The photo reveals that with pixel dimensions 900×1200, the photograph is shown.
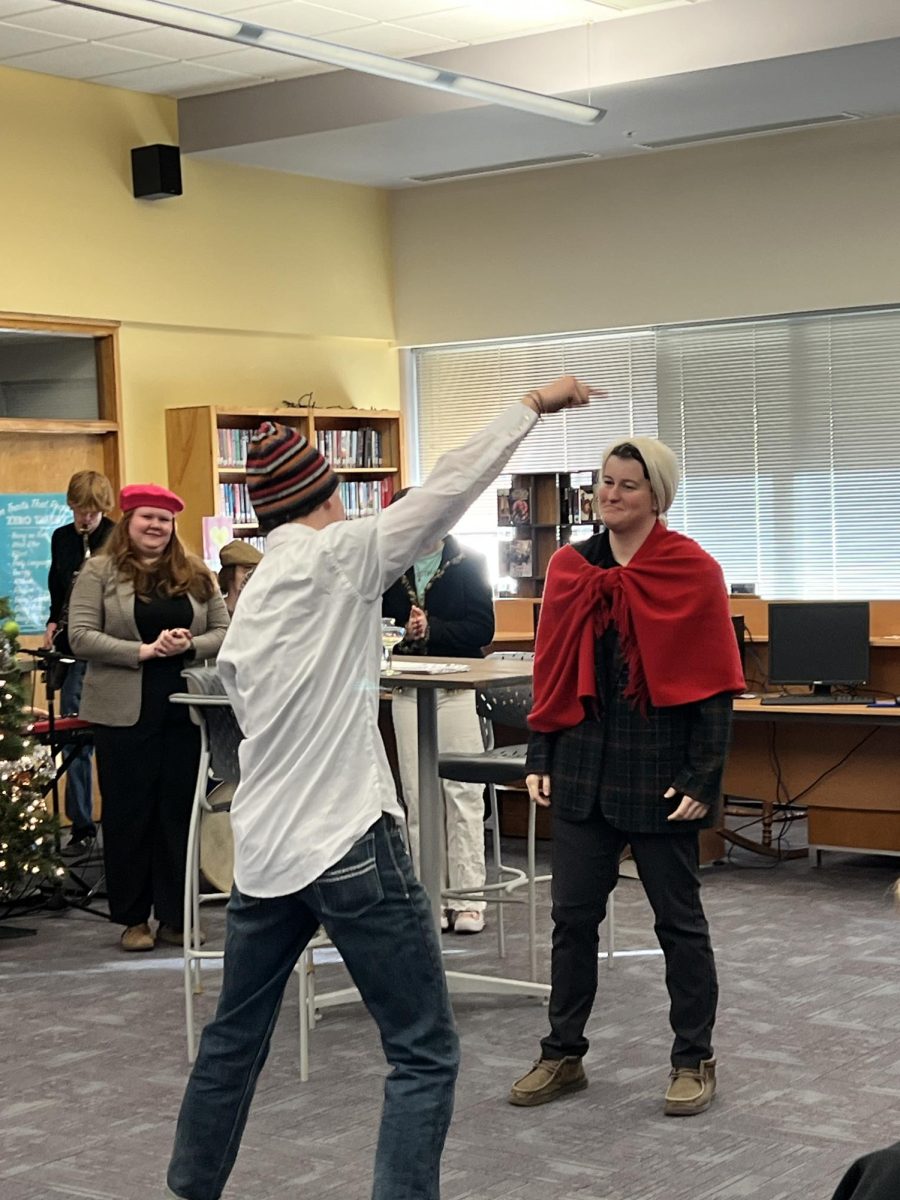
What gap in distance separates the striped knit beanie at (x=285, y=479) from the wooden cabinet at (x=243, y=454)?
629 centimetres

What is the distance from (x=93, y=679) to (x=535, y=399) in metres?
3.25

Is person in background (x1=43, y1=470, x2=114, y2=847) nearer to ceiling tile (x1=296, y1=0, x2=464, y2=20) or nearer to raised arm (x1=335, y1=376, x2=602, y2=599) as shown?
ceiling tile (x1=296, y1=0, x2=464, y2=20)

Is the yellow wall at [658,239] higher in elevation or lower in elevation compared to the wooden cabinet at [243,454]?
higher

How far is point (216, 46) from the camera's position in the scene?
8.19 metres

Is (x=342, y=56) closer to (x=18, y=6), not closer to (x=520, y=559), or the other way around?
(x=18, y=6)

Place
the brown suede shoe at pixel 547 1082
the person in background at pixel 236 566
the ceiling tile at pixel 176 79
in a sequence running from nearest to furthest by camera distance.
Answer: the brown suede shoe at pixel 547 1082, the person in background at pixel 236 566, the ceiling tile at pixel 176 79

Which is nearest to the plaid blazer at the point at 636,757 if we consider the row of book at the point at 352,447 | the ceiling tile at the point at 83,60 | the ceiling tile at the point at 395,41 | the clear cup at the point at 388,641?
the clear cup at the point at 388,641

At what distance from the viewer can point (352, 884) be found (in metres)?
2.86

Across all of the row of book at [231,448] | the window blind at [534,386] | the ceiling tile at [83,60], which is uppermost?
the ceiling tile at [83,60]

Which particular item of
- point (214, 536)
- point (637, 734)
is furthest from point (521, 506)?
point (637, 734)

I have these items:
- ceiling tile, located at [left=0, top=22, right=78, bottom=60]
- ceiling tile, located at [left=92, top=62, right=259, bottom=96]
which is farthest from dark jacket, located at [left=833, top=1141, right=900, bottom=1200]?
ceiling tile, located at [left=92, top=62, right=259, bottom=96]

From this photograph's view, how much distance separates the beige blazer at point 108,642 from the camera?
18.8ft

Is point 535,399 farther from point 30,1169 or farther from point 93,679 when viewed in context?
point 93,679

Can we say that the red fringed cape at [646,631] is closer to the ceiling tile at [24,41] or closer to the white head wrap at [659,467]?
the white head wrap at [659,467]
